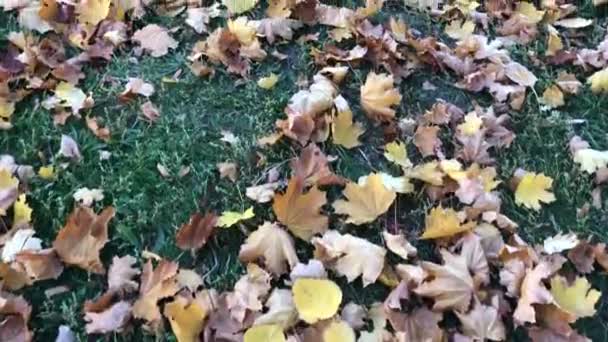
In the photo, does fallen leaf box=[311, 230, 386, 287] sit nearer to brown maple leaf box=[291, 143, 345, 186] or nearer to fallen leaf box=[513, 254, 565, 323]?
brown maple leaf box=[291, 143, 345, 186]

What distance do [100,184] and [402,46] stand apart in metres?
1.35

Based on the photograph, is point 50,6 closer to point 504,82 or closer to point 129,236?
point 129,236

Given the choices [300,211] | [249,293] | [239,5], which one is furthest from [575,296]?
[239,5]

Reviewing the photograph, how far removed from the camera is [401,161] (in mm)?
2676

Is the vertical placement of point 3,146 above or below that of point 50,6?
below

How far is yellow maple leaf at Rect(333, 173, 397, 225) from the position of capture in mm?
2465

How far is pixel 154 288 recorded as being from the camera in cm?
221

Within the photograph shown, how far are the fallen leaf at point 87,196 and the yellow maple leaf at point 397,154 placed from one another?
0.98 m

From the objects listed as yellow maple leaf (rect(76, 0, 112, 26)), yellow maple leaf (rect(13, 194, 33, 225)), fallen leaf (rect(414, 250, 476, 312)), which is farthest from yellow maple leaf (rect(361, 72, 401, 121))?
yellow maple leaf (rect(13, 194, 33, 225))

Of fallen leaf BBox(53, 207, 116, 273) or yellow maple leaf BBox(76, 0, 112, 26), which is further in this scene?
yellow maple leaf BBox(76, 0, 112, 26)

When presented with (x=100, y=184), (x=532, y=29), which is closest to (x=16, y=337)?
(x=100, y=184)

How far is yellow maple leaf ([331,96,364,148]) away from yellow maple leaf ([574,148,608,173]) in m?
0.78

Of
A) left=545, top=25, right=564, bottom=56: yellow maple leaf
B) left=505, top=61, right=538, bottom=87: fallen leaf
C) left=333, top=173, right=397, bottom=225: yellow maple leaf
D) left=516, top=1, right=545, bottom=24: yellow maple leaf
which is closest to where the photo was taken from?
left=333, top=173, right=397, bottom=225: yellow maple leaf

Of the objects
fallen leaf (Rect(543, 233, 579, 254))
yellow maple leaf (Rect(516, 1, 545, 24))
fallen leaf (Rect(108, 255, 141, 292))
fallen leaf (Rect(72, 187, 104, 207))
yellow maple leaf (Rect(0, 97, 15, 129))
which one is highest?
yellow maple leaf (Rect(0, 97, 15, 129))
